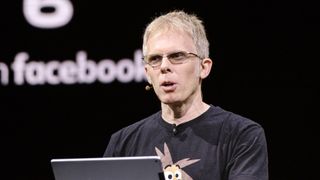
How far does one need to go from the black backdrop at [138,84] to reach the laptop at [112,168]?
1.98 m

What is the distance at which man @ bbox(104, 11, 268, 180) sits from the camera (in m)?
2.10

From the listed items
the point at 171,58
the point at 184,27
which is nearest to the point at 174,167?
the point at 171,58

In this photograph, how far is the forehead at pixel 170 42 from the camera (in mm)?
2154

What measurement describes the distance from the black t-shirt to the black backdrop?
1.51 meters

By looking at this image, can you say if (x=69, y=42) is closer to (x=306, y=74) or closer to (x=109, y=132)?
(x=109, y=132)

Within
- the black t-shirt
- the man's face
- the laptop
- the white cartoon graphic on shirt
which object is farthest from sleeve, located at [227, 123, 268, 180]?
the laptop

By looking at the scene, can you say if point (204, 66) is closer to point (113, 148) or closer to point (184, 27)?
point (184, 27)

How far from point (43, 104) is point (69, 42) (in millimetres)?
387

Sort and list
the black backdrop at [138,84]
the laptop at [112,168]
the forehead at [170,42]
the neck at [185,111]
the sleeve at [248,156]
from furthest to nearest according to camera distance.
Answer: the black backdrop at [138,84] < the neck at [185,111] < the forehead at [170,42] < the sleeve at [248,156] < the laptop at [112,168]

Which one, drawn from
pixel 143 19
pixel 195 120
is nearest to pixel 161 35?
pixel 195 120

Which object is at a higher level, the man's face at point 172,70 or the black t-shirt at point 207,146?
the man's face at point 172,70

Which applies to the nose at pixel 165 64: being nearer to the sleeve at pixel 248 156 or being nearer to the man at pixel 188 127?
the man at pixel 188 127

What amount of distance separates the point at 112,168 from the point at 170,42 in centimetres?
55

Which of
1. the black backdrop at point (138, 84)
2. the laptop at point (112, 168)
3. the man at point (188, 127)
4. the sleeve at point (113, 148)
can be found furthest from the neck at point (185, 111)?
the black backdrop at point (138, 84)
